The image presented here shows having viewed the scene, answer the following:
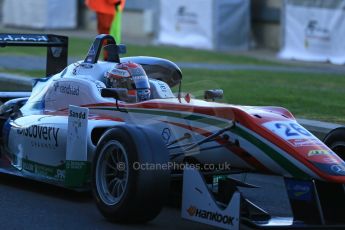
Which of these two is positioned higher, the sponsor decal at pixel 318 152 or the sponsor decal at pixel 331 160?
the sponsor decal at pixel 318 152

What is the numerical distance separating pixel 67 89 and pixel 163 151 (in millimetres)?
1901

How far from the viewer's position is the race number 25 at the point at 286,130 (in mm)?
5871

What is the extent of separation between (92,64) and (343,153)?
2.37 metres

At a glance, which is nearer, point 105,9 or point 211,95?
point 211,95

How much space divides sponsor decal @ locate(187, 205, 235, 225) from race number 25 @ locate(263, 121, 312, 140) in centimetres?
71

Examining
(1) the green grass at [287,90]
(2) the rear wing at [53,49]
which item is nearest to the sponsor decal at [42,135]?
(2) the rear wing at [53,49]

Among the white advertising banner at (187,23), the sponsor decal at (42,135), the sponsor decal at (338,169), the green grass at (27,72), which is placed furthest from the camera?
the white advertising banner at (187,23)

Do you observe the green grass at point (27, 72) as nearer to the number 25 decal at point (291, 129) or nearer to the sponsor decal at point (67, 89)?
the sponsor decal at point (67, 89)

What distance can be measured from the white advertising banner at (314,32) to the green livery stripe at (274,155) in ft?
45.0

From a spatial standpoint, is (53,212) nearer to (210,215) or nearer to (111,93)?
(111,93)

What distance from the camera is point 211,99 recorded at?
22.4ft

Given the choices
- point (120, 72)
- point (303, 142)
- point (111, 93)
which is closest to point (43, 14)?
point (120, 72)

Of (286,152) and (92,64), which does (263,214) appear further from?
(92,64)

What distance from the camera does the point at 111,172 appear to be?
6223 mm
